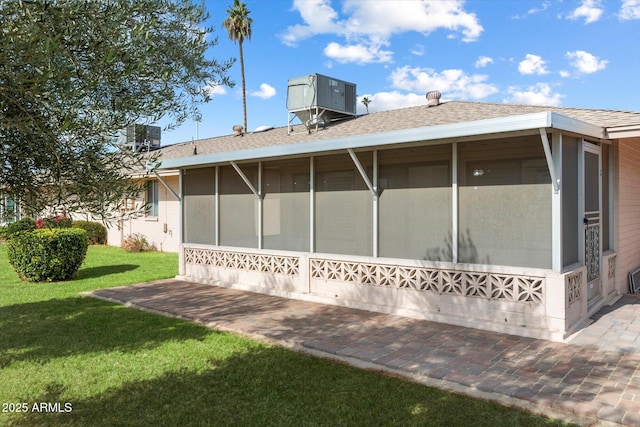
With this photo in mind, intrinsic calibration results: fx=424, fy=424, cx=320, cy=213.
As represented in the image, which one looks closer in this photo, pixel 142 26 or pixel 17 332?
pixel 142 26

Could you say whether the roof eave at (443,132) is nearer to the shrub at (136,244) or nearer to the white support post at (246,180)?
the white support post at (246,180)

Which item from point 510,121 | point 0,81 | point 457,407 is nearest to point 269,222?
point 510,121

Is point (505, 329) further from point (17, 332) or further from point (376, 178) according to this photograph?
point (17, 332)

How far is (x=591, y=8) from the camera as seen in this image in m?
13.4

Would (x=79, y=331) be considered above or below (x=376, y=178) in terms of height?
below

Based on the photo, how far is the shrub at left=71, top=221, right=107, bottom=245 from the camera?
64.5 ft

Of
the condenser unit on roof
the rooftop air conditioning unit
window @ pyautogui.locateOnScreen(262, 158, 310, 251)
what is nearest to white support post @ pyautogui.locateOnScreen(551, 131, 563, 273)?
window @ pyautogui.locateOnScreen(262, 158, 310, 251)

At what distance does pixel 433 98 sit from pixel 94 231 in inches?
659

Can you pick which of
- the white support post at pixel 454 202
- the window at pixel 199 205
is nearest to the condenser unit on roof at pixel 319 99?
the window at pixel 199 205

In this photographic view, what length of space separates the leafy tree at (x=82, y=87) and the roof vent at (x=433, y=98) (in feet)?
22.1

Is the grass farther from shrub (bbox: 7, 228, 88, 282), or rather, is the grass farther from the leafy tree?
shrub (bbox: 7, 228, 88, 282)

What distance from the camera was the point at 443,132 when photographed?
6090mm

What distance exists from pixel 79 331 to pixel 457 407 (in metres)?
5.44

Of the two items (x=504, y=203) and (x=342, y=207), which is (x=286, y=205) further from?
(x=504, y=203)
